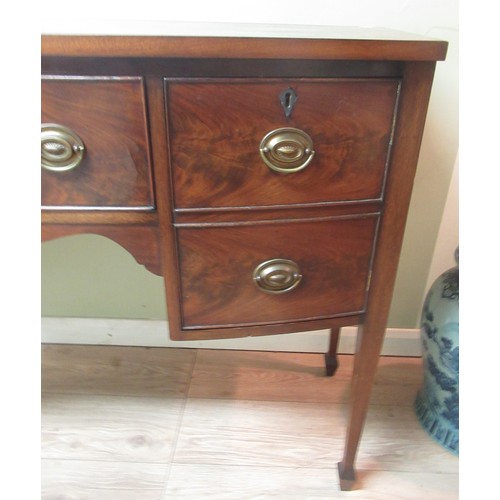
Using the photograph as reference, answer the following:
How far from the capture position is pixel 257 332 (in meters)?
0.67

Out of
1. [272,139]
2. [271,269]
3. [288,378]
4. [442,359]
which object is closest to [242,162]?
[272,139]

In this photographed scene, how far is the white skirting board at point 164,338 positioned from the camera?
122 centimetres

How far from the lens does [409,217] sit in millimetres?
1068

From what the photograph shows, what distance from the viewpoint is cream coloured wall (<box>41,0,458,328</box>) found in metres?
0.89

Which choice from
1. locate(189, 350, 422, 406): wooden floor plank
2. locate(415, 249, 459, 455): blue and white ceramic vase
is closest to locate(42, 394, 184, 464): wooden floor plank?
locate(189, 350, 422, 406): wooden floor plank

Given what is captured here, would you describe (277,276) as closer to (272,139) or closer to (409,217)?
(272,139)

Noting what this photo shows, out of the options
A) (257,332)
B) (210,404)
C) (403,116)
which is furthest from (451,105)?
(210,404)

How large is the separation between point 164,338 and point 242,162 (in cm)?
84

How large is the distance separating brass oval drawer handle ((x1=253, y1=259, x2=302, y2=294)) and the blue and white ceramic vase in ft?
1.46

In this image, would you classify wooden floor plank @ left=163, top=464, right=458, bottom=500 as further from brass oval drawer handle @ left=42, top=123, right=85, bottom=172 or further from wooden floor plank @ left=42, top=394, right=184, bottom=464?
brass oval drawer handle @ left=42, top=123, right=85, bottom=172

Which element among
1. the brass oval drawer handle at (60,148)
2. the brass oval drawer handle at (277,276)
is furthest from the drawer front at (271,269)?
the brass oval drawer handle at (60,148)
